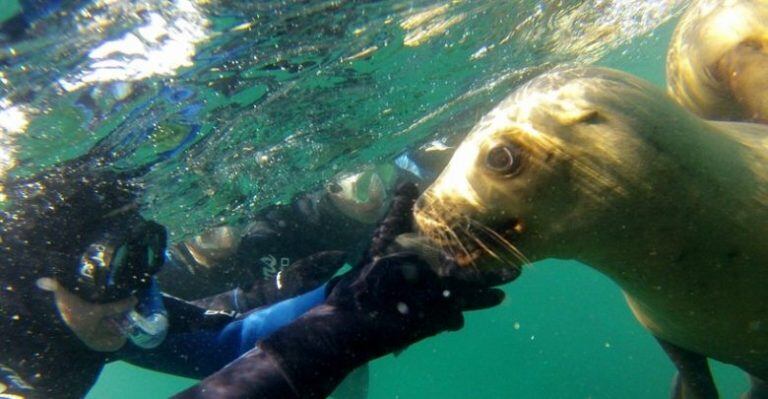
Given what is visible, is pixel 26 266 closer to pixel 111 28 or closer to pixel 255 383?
pixel 111 28

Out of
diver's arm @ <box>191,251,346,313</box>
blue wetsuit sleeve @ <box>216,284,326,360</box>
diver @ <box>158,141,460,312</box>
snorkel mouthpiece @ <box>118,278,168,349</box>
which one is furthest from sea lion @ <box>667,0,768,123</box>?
diver @ <box>158,141,460,312</box>

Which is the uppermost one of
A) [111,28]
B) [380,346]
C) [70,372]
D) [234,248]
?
[111,28]

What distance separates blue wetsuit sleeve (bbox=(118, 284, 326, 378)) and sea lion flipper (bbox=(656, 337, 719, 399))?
3.14m

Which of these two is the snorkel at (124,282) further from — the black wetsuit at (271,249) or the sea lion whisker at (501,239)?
the sea lion whisker at (501,239)

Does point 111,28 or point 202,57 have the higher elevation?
point 111,28

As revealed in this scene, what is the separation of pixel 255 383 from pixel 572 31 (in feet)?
28.4

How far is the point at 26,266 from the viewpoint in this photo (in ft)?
14.2

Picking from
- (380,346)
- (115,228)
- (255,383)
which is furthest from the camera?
(115,228)

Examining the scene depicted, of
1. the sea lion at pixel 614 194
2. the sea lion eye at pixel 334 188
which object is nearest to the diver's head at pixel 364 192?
the sea lion eye at pixel 334 188

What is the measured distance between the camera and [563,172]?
202 centimetres

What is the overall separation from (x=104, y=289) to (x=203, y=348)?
42.9 inches

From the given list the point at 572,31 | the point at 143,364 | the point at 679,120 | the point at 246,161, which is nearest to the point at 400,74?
the point at 246,161

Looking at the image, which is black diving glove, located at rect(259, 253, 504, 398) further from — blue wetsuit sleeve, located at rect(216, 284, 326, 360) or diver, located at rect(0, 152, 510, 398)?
blue wetsuit sleeve, located at rect(216, 284, 326, 360)

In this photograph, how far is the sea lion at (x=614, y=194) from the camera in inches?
79.8
